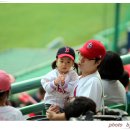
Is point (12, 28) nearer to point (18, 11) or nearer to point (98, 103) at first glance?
point (18, 11)

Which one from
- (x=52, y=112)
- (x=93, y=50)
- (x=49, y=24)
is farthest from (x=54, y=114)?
(x=49, y=24)

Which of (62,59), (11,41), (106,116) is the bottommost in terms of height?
(106,116)

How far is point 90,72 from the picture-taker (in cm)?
172

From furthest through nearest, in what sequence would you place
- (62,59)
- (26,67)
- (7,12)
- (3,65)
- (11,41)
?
(7,12) → (11,41) → (26,67) → (3,65) → (62,59)

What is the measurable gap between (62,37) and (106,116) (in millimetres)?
7059

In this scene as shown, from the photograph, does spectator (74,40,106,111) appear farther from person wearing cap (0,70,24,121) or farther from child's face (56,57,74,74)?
person wearing cap (0,70,24,121)

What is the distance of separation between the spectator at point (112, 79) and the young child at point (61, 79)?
0.51ft

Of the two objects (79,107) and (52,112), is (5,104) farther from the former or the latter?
(79,107)

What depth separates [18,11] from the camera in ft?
31.6

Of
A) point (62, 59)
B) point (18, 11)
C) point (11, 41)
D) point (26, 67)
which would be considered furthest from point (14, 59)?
point (62, 59)

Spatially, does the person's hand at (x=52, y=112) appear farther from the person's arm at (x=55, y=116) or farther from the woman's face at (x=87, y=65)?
the woman's face at (x=87, y=65)

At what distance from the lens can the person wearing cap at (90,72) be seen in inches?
65.2

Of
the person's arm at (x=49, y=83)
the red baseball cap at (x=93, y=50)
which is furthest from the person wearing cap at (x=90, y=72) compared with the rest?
the person's arm at (x=49, y=83)

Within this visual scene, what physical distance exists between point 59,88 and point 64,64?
0.34 ft
